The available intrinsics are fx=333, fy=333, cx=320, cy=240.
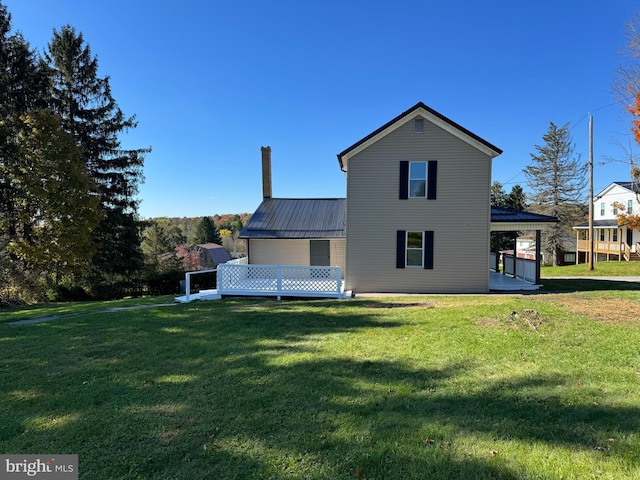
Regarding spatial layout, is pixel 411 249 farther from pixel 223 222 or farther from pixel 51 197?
pixel 223 222

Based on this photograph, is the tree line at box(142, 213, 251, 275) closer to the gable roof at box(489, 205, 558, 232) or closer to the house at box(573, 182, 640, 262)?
the gable roof at box(489, 205, 558, 232)

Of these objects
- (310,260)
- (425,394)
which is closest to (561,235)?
(310,260)

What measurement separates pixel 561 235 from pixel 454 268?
29526mm

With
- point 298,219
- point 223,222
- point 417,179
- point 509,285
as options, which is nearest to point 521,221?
point 509,285

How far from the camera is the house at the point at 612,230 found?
29734 millimetres

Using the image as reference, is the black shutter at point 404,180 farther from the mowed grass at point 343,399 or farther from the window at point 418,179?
the mowed grass at point 343,399

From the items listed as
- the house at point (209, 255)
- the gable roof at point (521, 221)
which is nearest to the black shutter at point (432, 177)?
the gable roof at point (521, 221)

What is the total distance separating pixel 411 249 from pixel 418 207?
1.61m

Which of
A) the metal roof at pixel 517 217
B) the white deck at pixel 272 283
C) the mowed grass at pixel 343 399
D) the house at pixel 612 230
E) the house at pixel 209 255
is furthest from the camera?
the house at pixel 209 255

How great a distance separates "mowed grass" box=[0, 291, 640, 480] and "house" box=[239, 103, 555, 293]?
563cm

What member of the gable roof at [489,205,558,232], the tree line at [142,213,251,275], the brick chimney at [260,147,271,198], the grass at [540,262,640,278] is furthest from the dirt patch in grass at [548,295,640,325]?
the tree line at [142,213,251,275]

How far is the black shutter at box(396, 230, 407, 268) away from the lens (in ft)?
41.5

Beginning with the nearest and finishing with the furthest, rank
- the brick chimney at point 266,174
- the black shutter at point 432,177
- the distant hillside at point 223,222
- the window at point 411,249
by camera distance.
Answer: the black shutter at point 432,177, the window at point 411,249, the brick chimney at point 266,174, the distant hillside at point 223,222

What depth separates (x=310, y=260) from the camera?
1516 cm
